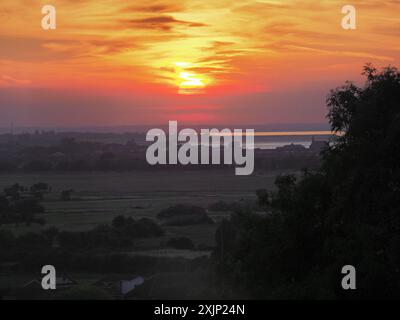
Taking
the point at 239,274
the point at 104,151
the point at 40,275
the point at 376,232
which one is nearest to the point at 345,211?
the point at 376,232

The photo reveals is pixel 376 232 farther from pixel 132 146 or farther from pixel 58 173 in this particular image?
pixel 132 146

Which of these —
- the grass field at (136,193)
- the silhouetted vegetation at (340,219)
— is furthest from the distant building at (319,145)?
the grass field at (136,193)

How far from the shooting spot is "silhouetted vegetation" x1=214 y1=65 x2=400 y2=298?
10.5m

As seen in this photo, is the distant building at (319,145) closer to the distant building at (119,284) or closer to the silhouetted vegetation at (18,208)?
the distant building at (119,284)

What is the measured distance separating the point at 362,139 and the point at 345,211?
1323 mm

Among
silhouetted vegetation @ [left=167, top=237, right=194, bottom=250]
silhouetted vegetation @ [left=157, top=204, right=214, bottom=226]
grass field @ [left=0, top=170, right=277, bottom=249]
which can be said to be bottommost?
silhouetted vegetation @ [left=167, top=237, right=194, bottom=250]
